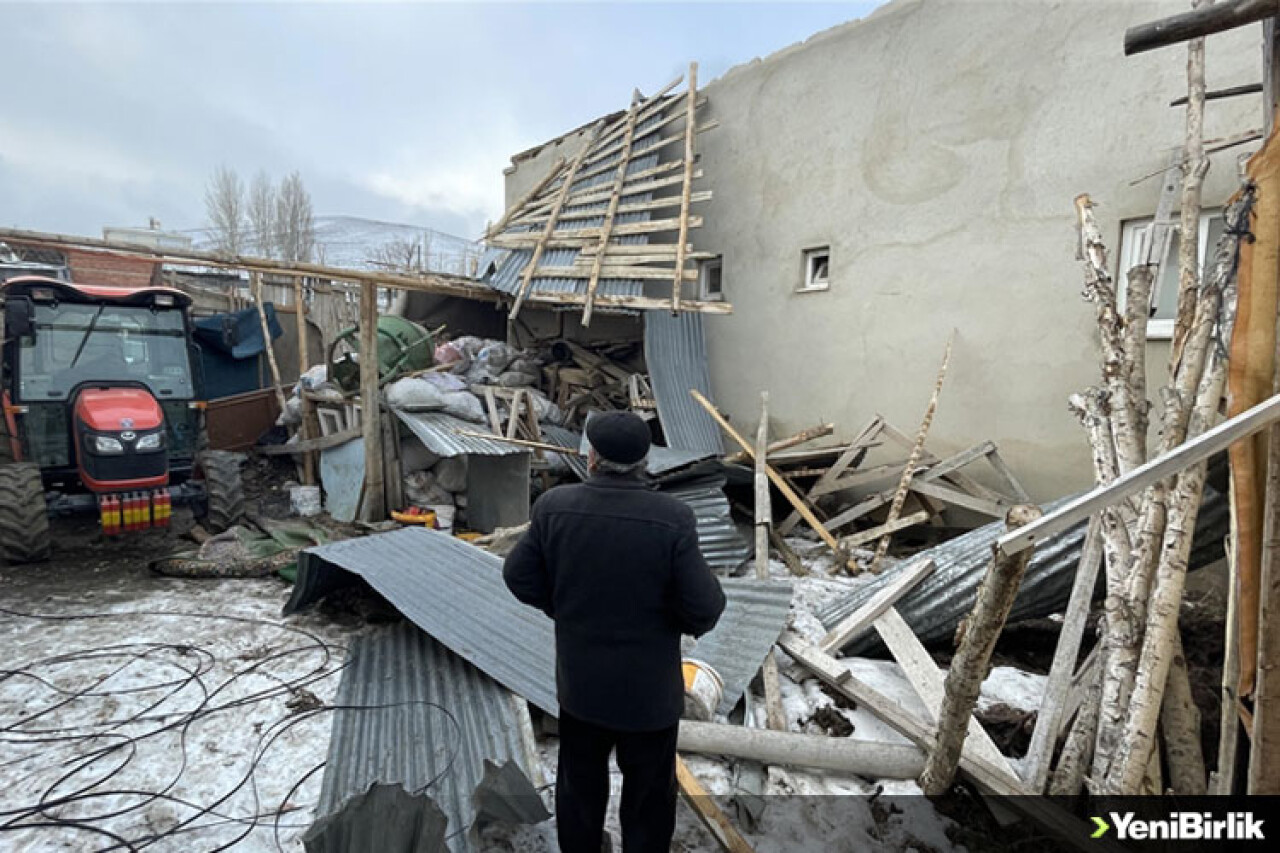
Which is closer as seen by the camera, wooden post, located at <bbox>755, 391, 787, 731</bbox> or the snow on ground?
the snow on ground

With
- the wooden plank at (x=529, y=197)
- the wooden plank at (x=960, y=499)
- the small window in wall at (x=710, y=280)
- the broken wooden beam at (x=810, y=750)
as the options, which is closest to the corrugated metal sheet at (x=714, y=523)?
the wooden plank at (x=960, y=499)

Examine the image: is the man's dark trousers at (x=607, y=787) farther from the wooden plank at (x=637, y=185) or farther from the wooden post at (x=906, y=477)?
the wooden plank at (x=637, y=185)

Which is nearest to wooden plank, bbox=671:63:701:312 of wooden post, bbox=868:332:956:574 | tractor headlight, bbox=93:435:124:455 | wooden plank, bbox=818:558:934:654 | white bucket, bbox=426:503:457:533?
wooden post, bbox=868:332:956:574

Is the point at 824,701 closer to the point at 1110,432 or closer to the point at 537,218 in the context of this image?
the point at 1110,432

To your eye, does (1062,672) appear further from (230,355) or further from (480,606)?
(230,355)

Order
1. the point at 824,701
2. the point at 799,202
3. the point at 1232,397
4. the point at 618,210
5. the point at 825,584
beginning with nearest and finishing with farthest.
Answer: the point at 1232,397 < the point at 824,701 < the point at 825,584 < the point at 799,202 < the point at 618,210

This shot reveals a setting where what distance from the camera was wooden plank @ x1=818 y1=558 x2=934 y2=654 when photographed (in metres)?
3.64

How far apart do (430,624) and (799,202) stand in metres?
6.14

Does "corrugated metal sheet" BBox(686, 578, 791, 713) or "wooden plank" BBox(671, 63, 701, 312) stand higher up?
"wooden plank" BBox(671, 63, 701, 312)

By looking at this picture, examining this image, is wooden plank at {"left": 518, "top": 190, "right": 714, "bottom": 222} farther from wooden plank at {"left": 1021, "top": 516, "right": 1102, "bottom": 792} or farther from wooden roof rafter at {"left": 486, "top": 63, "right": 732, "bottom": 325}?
wooden plank at {"left": 1021, "top": 516, "right": 1102, "bottom": 792}

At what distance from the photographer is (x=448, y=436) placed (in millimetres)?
6398

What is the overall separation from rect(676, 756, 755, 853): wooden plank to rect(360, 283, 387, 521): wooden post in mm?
5272

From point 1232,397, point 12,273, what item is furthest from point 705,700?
point 12,273

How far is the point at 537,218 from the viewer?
366 inches
